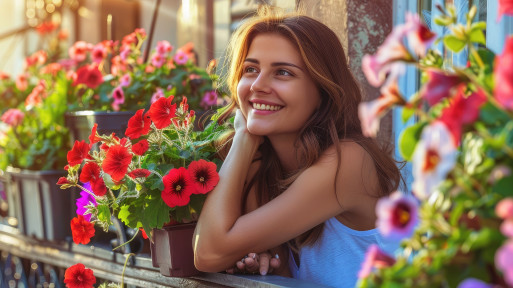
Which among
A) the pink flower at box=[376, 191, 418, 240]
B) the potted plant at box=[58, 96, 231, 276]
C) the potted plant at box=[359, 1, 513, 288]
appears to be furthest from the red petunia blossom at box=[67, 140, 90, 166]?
the pink flower at box=[376, 191, 418, 240]

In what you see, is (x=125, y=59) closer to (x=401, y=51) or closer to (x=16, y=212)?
(x=16, y=212)

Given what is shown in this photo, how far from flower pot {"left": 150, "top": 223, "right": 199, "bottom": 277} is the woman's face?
37 centimetres

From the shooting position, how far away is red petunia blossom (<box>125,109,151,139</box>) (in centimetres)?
205

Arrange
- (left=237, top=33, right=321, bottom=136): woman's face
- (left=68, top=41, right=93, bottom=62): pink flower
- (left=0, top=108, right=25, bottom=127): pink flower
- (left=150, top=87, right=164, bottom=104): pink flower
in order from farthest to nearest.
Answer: (left=68, top=41, right=93, bottom=62): pink flower → (left=0, top=108, right=25, bottom=127): pink flower → (left=150, top=87, right=164, bottom=104): pink flower → (left=237, top=33, right=321, bottom=136): woman's face

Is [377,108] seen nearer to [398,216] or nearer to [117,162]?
[398,216]

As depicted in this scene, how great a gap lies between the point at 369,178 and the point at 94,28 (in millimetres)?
5270

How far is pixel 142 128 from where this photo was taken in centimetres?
206

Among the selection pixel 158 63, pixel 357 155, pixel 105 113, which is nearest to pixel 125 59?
pixel 158 63

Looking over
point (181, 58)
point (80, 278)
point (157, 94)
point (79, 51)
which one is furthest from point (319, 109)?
point (79, 51)

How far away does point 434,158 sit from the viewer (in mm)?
888

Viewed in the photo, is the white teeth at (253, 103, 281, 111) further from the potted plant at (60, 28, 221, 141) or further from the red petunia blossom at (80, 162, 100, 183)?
the potted plant at (60, 28, 221, 141)

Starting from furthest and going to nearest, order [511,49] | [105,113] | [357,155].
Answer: [105,113] → [357,155] → [511,49]

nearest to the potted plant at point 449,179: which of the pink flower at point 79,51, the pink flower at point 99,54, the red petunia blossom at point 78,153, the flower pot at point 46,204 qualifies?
the red petunia blossom at point 78,153

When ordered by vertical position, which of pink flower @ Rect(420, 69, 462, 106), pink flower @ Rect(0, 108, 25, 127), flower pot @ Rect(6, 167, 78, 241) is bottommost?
flower pot @ Rect(6, 167, 78, 241)
